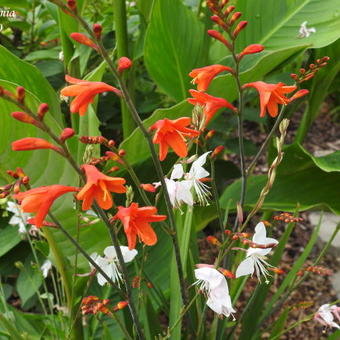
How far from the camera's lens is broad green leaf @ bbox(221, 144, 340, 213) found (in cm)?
121

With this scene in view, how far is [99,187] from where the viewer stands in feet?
1.67

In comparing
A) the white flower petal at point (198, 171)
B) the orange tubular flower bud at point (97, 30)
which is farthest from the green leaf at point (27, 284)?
the orange tubular flower bud at point (97, 30)

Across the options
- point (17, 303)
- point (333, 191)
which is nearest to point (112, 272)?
point (333, 191)

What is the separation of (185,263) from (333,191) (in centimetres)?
51

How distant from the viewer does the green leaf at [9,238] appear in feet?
4.33

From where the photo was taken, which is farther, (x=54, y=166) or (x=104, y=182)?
(x=54, y=166)

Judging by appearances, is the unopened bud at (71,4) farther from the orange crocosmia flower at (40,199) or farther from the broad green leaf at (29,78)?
the broad green leaf at (29,78)

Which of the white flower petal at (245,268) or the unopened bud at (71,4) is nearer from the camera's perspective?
the unopened bud at (71,4)

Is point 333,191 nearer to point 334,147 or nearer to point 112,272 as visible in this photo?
point 112,272

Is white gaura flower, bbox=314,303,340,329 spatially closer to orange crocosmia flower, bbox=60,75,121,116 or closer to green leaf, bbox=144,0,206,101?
orange crocosmia flower, bbox=60,75,121,116

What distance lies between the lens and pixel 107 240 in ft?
3.42

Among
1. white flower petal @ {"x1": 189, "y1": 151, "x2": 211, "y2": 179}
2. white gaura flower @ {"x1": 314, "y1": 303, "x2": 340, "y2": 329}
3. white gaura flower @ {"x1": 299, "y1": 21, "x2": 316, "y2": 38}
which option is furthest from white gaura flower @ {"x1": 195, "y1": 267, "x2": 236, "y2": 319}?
white gaura flower @ {"x1": 299, "y1": 21, "x2": 316, "y2": 38}

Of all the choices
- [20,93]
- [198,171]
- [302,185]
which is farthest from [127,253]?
[302,185]

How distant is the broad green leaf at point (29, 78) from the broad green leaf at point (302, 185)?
1.85ft
